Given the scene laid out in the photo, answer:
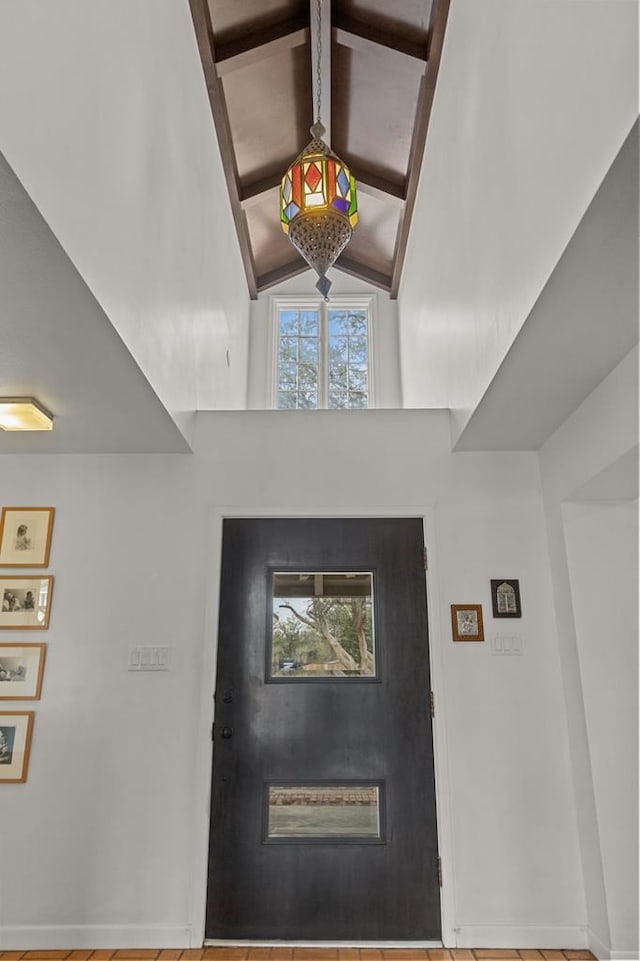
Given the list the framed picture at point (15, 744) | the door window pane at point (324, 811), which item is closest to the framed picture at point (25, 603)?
the framed picture at point (15, 744)

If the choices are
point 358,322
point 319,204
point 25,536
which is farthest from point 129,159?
point 358,322

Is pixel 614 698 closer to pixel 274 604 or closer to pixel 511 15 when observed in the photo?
pixel 274 604

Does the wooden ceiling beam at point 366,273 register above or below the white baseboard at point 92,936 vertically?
above

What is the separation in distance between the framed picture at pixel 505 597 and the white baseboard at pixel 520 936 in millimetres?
1332

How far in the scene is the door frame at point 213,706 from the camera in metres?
2.70

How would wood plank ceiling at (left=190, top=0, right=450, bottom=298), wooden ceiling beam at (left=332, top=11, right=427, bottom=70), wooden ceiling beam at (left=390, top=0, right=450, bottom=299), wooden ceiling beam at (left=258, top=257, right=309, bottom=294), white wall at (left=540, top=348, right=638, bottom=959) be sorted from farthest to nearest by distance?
wooden ceiling beam at (left=258, top=257, right=309, bottom=294), wooden ceiling beam at (left=332, top=11, right=427, bottom=70), wood plank ceiling at (left=190, top=0, right=450, bottom=298), wooden ceiling beam at (left=390, top=0, right=450, bottom=299), white wall at (left=540, top=348, right=638, bottom=959)

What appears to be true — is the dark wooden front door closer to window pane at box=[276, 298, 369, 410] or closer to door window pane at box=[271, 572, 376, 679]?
door window pane at box=[271, 572, 376, 679]

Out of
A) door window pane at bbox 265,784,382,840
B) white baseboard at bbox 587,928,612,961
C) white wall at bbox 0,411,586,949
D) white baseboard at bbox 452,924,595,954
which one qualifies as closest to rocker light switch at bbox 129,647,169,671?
white wall at bbox 0,411,586,949

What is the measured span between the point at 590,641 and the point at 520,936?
131 centimetres

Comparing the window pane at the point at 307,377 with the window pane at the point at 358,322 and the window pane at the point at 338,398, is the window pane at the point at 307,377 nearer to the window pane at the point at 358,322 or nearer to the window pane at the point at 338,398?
the window pane at the point at 338,398

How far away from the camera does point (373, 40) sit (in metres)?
3.85

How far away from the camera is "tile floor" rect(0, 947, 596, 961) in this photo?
2559 millimetres

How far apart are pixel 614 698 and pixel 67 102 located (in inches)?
118

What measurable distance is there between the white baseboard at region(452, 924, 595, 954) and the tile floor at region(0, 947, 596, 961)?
0.02 metres
